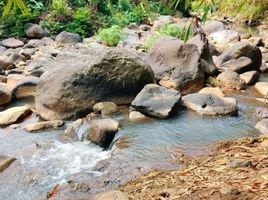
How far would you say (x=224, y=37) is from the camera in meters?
11.2

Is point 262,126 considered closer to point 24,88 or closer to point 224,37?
point 24,88

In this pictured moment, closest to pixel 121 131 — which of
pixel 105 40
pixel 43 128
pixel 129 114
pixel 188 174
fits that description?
pixel 129 114

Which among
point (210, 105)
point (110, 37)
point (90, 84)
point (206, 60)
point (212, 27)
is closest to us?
point (210, 105)

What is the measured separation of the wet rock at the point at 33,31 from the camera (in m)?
11.0

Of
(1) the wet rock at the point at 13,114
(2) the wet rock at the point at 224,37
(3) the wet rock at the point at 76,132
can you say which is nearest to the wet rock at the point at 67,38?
(2) the wet rock at the point at 224,37

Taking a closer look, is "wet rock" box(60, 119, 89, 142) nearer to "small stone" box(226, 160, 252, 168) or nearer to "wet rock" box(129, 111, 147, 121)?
"wet rock" box(129, 111, 147, 121)

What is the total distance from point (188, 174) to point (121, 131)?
1.68 m

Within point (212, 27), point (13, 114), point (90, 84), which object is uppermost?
point (90, 84)

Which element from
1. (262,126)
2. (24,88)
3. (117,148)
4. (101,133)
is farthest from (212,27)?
(117,148)

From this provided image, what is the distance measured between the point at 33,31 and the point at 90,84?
572 cm

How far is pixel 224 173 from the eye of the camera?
128 inches

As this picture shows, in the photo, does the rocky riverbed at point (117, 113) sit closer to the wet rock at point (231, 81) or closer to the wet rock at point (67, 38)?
the wet rock at point (231, 81)

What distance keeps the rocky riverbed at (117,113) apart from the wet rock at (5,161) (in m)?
0.01

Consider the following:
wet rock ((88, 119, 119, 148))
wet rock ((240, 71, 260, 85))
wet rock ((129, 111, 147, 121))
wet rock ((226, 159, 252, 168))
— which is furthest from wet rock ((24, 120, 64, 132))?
wet rock ((240, 71, 260, 85))
